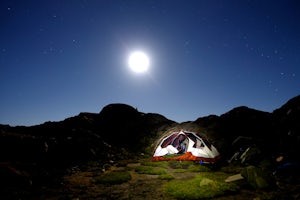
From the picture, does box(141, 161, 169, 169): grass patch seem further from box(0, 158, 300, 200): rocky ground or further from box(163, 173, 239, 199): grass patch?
box(163, 173, 239, 199): grass patch

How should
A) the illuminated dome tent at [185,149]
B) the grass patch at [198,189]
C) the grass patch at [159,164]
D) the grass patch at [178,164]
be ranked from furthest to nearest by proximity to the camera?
the grass patch at [159,164] < the illuminated dome tent at [185,149] < the grass patch at [178,164] < the grass patch at [198,189]

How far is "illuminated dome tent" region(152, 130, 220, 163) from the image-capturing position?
667 inches

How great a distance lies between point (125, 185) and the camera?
37.4 ft

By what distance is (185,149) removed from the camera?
18672 mm

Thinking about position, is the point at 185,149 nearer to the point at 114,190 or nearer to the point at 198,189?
the point at 198,189

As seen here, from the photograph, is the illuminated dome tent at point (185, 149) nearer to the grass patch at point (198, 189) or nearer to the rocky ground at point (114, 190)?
the rocky ground at point (114, 190)

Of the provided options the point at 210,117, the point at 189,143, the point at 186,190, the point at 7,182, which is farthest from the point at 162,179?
the point at 210,117

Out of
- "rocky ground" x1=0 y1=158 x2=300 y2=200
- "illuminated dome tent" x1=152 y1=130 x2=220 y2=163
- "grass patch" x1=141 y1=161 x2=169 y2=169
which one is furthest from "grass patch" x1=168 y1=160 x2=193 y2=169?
"rocky ground" x1=0 y1=158 x2=300 y2=200

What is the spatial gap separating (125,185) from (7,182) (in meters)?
5.43

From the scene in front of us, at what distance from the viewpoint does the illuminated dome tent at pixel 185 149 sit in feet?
55.6

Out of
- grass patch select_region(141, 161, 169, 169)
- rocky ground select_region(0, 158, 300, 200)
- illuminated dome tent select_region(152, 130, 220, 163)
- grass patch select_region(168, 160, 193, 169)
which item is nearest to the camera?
rocky ground select_region(0, 158, 300, 200)

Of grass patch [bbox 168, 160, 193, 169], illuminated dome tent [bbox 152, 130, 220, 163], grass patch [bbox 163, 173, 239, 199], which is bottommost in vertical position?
grass patch [bbox 163, 173, 239, 199]

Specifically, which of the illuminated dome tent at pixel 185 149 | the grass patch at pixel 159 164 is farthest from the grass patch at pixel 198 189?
the grass patch at pixel 159 164

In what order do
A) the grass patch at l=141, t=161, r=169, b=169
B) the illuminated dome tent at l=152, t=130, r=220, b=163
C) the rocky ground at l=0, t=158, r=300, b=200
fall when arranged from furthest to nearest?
the grass patch at l=141, t=161, r=169, b=169 < the illuminated dome tent at l=152, t=130, r=220, b=163 < the rocky ground at l=0, t=158, r=300, b=200
